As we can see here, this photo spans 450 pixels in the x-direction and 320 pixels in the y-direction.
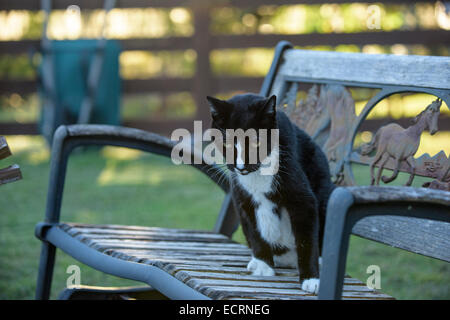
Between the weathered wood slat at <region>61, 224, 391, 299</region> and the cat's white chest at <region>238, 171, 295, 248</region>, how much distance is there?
97 mm

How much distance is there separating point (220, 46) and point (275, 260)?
448cm

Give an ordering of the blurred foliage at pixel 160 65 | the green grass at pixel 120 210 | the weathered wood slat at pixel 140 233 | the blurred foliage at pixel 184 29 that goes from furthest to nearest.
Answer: the blurred foliage at pixel 160 65 < the blurred foliage at pixel 184 29 < the green grass at pixel 120 210 < the weathered wood slat at pixel 140 233

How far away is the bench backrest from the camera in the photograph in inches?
61.7

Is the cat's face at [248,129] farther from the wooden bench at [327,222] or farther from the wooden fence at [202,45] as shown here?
the wooden fence at [202,45]

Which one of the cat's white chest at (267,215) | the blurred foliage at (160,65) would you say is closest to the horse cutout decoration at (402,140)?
the cat's white chest at (267,215)

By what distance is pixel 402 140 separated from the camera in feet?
5.56

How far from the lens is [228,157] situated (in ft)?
5.39

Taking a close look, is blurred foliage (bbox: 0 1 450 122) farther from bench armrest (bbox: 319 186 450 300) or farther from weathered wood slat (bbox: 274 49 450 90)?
bench armrest (bbox: 319 186 450 300)

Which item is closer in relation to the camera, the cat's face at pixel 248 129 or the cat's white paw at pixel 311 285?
the cat's white paw at pixel 311 285

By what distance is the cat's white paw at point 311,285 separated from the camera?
4.78ft

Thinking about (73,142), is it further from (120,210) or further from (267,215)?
(120,210)

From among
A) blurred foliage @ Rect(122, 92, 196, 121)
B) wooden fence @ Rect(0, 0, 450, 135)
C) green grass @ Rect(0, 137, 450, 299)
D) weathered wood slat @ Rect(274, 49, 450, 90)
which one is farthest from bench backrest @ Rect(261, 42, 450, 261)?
blurred foliage @ Rect(122, 92, 196, 121)

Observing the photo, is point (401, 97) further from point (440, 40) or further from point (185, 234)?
point (185, 234)

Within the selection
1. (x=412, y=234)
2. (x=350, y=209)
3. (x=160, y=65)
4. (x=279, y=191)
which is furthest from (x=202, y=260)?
(x=160, y=65)
